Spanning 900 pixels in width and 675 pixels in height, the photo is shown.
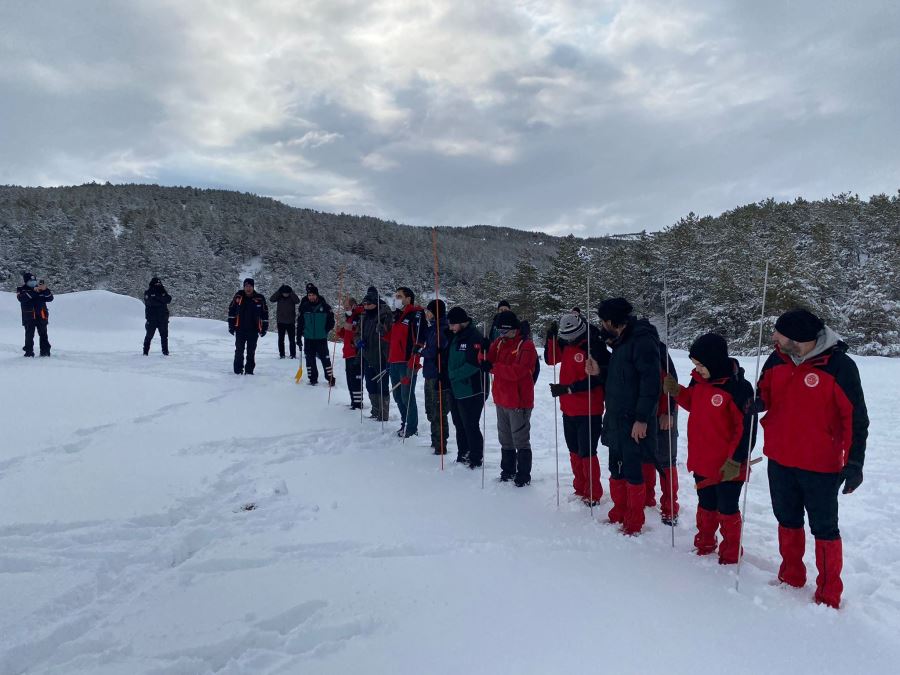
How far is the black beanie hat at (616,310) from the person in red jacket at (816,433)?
1.22 metres

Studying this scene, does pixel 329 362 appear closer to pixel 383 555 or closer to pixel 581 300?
pixel 383 555

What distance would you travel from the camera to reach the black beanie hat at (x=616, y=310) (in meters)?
4.37

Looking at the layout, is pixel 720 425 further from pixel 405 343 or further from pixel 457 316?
pixel 405 343

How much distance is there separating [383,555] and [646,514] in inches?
95.6

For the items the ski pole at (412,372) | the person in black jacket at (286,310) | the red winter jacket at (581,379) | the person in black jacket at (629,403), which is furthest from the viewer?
the person in black jacket at (286,310)

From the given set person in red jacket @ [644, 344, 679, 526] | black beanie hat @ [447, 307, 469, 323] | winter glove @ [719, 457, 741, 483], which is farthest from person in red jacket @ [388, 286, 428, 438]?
winter glove @ [719, 457, 741, 483]

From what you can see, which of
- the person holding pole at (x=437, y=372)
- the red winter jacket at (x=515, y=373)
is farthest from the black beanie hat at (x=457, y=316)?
the red winter jacket at (x=515, y=373)

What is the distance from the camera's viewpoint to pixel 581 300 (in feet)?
96.8

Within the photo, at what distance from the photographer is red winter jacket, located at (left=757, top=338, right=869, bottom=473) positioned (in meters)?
3.10

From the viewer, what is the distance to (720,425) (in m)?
3.70

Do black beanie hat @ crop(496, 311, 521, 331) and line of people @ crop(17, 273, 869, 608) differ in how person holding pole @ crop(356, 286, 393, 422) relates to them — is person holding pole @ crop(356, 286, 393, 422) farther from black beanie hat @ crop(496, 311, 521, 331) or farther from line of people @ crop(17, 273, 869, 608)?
black beanie hat @ crop(496, 311, 521, 331)

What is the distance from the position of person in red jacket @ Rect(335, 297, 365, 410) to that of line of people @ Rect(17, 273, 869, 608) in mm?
1342

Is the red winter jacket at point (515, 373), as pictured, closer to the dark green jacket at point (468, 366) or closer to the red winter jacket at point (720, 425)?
the dark green jacket at point (468, 366)

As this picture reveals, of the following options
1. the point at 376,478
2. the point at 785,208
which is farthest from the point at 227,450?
the point at 785,208
